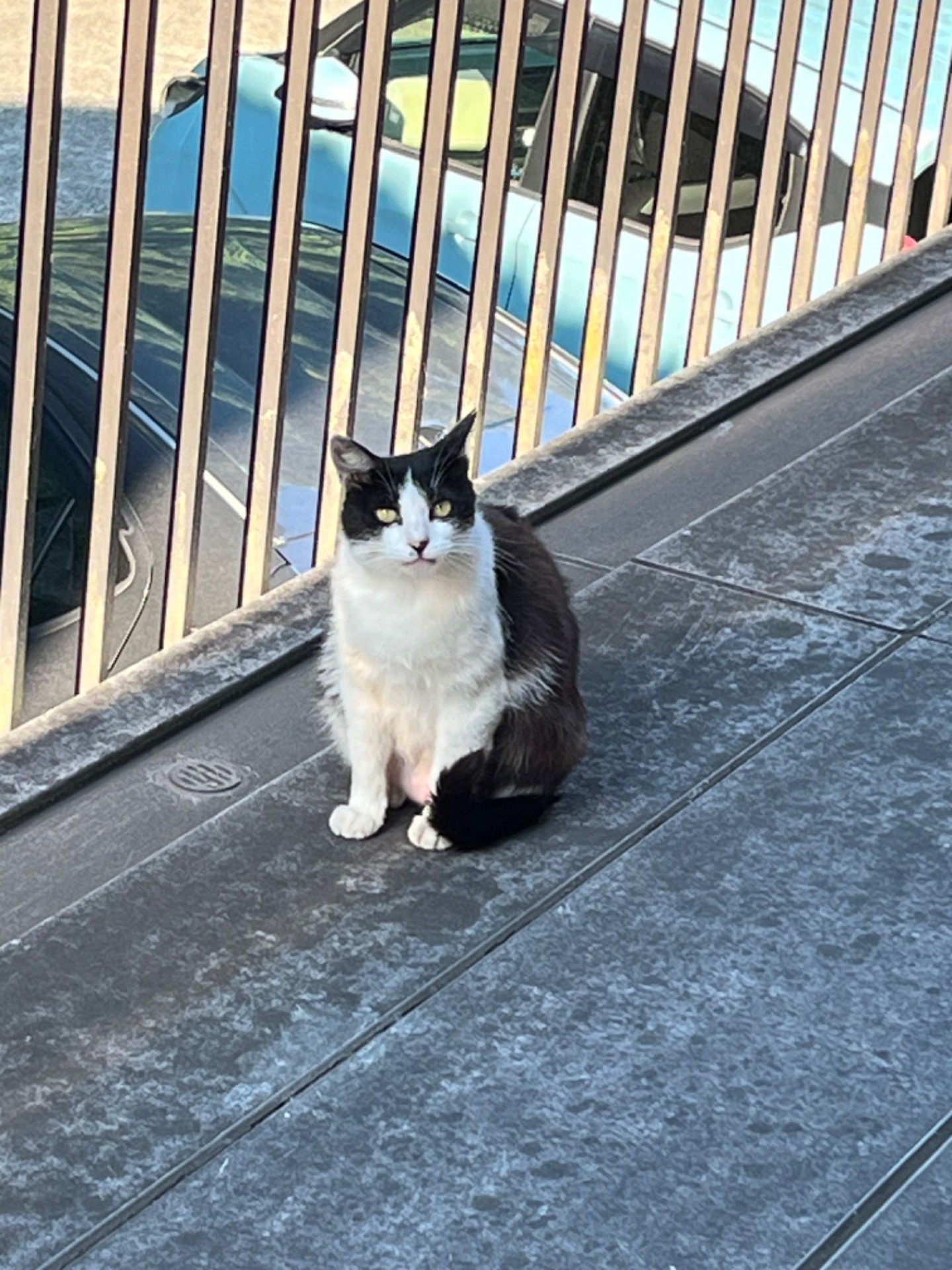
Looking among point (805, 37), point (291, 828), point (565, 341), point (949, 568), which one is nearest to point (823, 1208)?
point (291, 828)

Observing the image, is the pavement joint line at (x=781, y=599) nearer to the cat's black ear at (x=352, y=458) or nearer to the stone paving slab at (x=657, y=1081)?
the stone paving slab at (x=657, y=1081)

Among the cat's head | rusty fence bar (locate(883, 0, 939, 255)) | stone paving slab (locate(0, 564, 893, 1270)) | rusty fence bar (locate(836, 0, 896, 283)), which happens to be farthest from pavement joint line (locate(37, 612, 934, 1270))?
rusty fence bar (locate(883, 0, 939, 255))

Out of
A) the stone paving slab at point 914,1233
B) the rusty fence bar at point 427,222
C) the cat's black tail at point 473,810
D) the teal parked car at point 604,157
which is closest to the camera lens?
the stone paving slab at point 914,1233

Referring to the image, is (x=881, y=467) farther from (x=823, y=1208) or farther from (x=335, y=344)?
(x=823, y=1208)

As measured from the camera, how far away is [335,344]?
13.4 feet

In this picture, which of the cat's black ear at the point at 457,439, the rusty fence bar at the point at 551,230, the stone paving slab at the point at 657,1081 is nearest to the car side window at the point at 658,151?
the rusty fence bar at the point at 551,230

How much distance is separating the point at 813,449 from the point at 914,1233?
2.56 meters

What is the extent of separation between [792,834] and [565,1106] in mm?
795

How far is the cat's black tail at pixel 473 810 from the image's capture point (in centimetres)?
315

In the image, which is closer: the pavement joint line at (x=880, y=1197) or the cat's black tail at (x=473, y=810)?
the pavement joint line at (x=880, y=1197)

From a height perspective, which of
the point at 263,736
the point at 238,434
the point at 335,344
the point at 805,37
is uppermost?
the point at 805,37

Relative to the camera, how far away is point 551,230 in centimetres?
445

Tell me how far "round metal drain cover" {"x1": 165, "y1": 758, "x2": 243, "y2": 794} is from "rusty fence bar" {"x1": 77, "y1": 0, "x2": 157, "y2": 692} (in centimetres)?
37

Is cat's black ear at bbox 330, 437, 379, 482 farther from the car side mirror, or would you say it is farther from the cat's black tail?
the car side mirror
